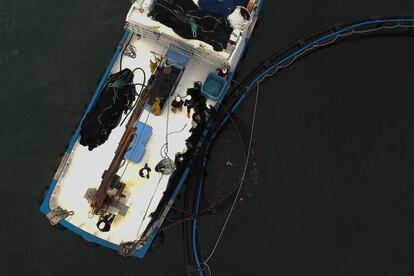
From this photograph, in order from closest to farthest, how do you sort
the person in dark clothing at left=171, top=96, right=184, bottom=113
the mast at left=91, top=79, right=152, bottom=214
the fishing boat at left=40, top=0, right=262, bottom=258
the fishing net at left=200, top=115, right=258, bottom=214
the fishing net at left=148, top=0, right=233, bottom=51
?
the mast at left=91, top=79, right=152, bottom=214
the fishing net at left=148, top=0, right=233, bottom=51
the fishing boat at left=40, top=0, right=262, bottom=258
the person in dark clothing at left=171, top=96, right=184, bottom=113
the fishing net at left=200, top=115, right=258, bottom=214

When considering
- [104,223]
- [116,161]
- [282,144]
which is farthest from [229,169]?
[104,223]

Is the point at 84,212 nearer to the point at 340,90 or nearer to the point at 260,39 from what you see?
the point at 260,39

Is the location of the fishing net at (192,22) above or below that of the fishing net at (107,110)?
above

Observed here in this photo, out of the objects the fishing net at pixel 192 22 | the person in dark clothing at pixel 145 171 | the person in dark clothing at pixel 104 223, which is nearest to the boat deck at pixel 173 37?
the fishing net at pixel 192 22

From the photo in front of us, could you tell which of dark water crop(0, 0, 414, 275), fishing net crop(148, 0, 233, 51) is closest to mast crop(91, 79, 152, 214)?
fishing net crop(148, 0, 233, 51)

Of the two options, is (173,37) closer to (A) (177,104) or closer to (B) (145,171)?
(A) (177,104)

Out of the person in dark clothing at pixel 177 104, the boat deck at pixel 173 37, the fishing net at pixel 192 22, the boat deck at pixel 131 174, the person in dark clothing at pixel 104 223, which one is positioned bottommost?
the person in dark clothing at pixel 104 223

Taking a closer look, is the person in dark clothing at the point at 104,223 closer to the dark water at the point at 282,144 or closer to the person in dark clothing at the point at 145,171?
the person in dark clothing at the point at 145,171

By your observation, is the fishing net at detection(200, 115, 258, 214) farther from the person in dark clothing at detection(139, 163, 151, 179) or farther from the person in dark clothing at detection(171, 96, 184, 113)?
the person in dark clothing at detection(139, 163, 151, 179)
